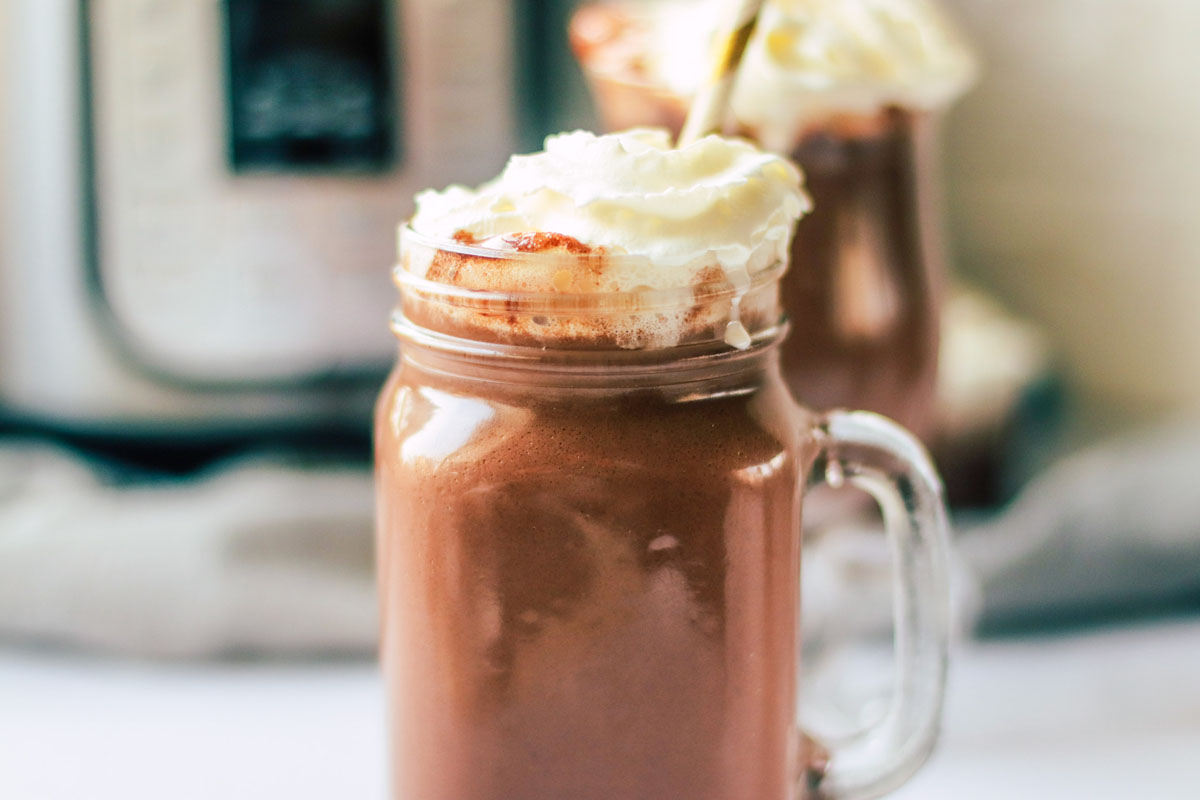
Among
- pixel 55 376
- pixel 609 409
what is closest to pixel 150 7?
pixel 55 376

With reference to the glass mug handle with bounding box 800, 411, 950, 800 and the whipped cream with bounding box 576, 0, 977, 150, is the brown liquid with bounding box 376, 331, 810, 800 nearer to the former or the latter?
the glass mug handle with bounding box 800, 411, 950, 800

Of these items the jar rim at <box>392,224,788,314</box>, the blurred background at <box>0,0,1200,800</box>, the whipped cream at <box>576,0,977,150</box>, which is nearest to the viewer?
the jar rim at <box>392,224,788,314</box>

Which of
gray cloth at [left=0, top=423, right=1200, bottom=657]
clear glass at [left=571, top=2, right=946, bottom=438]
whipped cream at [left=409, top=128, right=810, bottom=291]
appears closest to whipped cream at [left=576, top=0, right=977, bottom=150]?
clear glass at [left=571, top=2, right=946, bottom=438]

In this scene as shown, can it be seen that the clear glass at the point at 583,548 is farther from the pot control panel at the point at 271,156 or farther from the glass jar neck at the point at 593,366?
the pot control panel at the point at 271,156

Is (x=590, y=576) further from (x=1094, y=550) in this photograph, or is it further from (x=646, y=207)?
(x=1094, y=550)

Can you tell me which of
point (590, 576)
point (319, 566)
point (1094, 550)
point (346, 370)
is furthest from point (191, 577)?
point (1094, 550)
